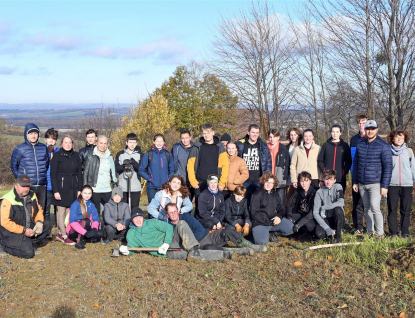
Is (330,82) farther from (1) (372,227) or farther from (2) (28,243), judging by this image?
(2) (28,243)

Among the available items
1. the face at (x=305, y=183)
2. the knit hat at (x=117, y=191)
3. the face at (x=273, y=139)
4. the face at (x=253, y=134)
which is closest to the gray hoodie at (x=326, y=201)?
the face at (x=305, y=183)

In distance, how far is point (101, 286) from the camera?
18.5 feet

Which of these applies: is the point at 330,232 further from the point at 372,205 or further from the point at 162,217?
the point at 162,217

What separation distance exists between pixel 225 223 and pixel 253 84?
343 inches

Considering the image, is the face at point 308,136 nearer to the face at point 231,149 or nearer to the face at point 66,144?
the face at point 231,149

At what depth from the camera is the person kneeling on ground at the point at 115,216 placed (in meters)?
7.84

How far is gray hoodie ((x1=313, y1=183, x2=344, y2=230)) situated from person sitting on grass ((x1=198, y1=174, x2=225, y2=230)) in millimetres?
1764

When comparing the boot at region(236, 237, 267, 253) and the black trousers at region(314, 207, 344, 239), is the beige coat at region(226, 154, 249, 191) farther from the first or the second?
the black trousers at region(314, 207, 344, 239)

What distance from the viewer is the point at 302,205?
26.3ft

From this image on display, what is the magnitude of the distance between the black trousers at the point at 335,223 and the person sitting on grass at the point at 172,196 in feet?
7.82

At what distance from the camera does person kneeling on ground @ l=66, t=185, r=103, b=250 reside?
7602mm

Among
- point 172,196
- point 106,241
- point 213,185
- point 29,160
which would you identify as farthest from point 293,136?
point 29,160

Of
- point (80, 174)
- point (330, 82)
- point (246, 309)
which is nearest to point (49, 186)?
point (80, 174)

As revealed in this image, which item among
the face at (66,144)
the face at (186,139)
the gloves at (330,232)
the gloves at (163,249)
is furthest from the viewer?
the face at (186,139)
